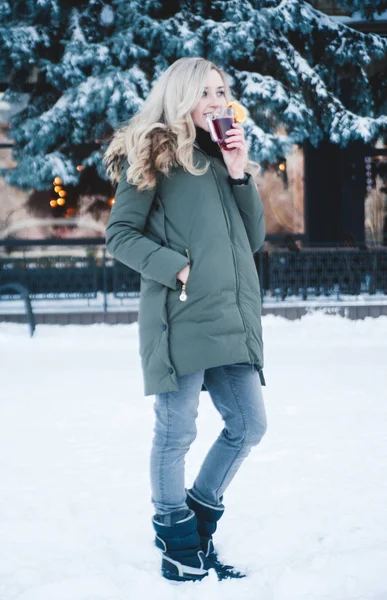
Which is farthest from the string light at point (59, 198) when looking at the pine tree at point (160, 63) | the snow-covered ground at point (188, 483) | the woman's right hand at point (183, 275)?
the woman's right hand at point (183, 275)

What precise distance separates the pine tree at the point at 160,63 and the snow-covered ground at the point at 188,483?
6305 mm

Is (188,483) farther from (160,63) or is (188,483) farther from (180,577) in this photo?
(160,63)

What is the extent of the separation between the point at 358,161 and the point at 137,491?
13883 mm

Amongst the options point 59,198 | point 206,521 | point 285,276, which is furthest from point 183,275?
point 59,198

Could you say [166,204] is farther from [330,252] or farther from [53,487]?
[330,252]

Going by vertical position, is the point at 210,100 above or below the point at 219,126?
above

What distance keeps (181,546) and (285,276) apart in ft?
33.9

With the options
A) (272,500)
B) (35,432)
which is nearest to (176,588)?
(272,500)

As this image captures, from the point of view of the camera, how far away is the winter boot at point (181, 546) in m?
2.93

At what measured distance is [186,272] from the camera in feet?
9.21

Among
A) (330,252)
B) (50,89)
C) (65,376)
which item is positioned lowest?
(65,376)

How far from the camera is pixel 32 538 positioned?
3.40 meters

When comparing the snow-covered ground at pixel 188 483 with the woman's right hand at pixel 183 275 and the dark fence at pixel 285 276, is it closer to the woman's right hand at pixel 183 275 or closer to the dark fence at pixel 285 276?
the woman's right hand at pixel 183 275

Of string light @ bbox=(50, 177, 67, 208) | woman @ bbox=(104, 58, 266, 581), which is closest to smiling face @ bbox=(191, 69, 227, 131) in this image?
woman @ bbox=(104, 58, 266, 581)
